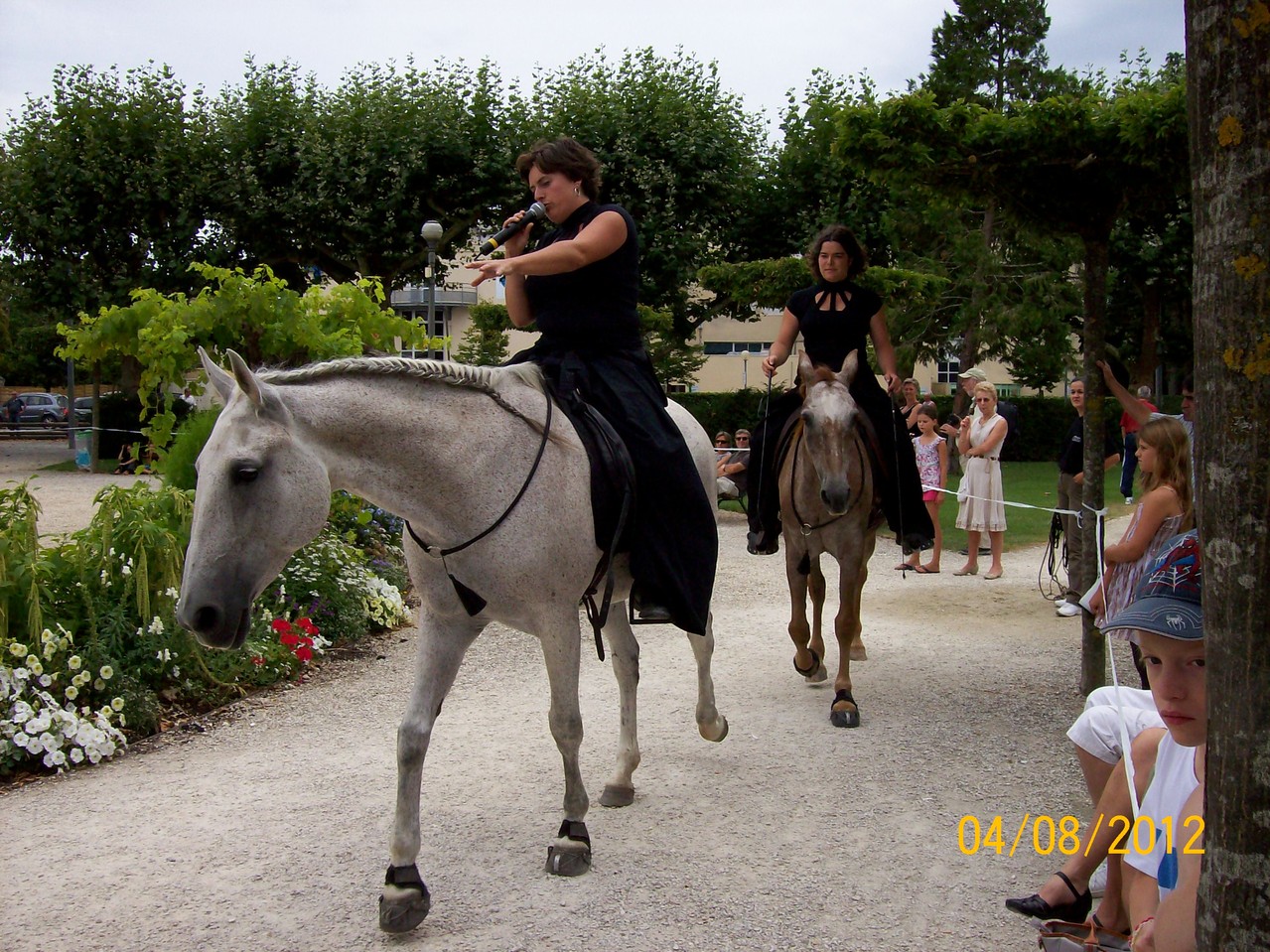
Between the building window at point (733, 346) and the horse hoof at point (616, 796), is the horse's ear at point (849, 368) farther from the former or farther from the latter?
the building window at point (733, 346)

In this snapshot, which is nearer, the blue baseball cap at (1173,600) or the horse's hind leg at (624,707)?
the blue baseball cap at (1173,600)

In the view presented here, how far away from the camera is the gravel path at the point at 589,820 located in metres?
3.74

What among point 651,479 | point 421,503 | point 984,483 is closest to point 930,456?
point 984,483

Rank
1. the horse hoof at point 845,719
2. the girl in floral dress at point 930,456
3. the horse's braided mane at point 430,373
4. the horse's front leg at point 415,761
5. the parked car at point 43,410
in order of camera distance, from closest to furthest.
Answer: the horse's braided mane at point 430,373
the horse's front leg at point 415,761
the horse hoof at point 845,719
the girl in floral dress at point 930,456
the parked car at point 43,410

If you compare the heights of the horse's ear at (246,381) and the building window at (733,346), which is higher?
the building window at (733,346)

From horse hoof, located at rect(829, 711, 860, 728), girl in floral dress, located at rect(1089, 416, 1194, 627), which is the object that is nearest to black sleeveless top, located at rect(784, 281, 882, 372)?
girl in floral dress, located at rect(1089, 416, 1194, 627)

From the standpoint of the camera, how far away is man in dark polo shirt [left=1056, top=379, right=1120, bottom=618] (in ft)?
29.3

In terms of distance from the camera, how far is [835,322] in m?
6.95

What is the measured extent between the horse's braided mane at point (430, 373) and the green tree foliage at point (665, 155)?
21636 mm

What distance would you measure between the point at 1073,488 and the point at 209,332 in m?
8.54

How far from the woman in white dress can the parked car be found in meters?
40.7

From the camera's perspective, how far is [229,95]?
28.4m

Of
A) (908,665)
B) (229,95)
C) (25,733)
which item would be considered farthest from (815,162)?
(25,733)

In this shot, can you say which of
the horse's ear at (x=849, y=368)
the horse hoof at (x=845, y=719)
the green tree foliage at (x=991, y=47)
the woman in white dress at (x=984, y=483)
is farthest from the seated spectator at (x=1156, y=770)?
the green tree foliage at (x=991, y=47)
